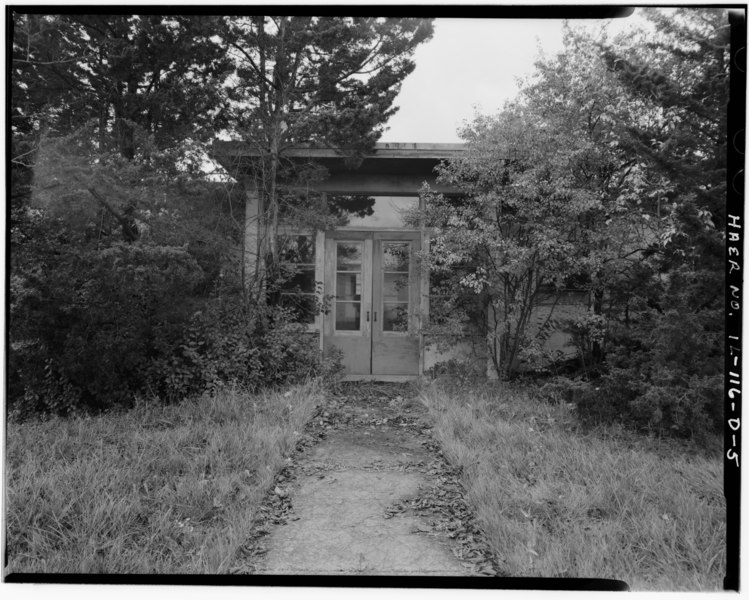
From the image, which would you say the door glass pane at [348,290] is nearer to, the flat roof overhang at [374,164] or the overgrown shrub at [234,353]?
the flat roof overhang at [374,164]

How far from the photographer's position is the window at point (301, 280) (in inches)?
224

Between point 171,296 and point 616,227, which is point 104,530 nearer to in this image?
point 171,296

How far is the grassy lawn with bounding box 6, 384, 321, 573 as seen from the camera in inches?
80.3

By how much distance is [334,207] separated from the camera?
6.07m

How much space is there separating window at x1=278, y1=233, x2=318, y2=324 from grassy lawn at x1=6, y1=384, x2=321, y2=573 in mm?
2168

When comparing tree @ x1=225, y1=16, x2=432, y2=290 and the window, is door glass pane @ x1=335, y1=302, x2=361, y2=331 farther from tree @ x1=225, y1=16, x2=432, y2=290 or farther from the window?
tree @ x1=225, y1=16, x2=432, y2=290

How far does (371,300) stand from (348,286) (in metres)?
0.36

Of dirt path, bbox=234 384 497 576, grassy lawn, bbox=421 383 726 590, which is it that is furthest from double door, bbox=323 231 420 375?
grassy lawn, bbox=421 383 726 590

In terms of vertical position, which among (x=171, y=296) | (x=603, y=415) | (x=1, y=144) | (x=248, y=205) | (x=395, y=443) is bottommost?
(x=395, y=443)

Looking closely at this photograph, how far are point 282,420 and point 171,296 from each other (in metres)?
1.40

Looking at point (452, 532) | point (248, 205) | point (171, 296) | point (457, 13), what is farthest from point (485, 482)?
point (248, 205)

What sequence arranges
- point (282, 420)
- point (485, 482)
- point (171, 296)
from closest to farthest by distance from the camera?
point (485, 482) → point (282, 420) → point (171, 296)

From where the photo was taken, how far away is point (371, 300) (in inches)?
245

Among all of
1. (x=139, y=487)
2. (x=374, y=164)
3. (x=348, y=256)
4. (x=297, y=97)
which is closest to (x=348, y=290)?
(x=348, y=256)
